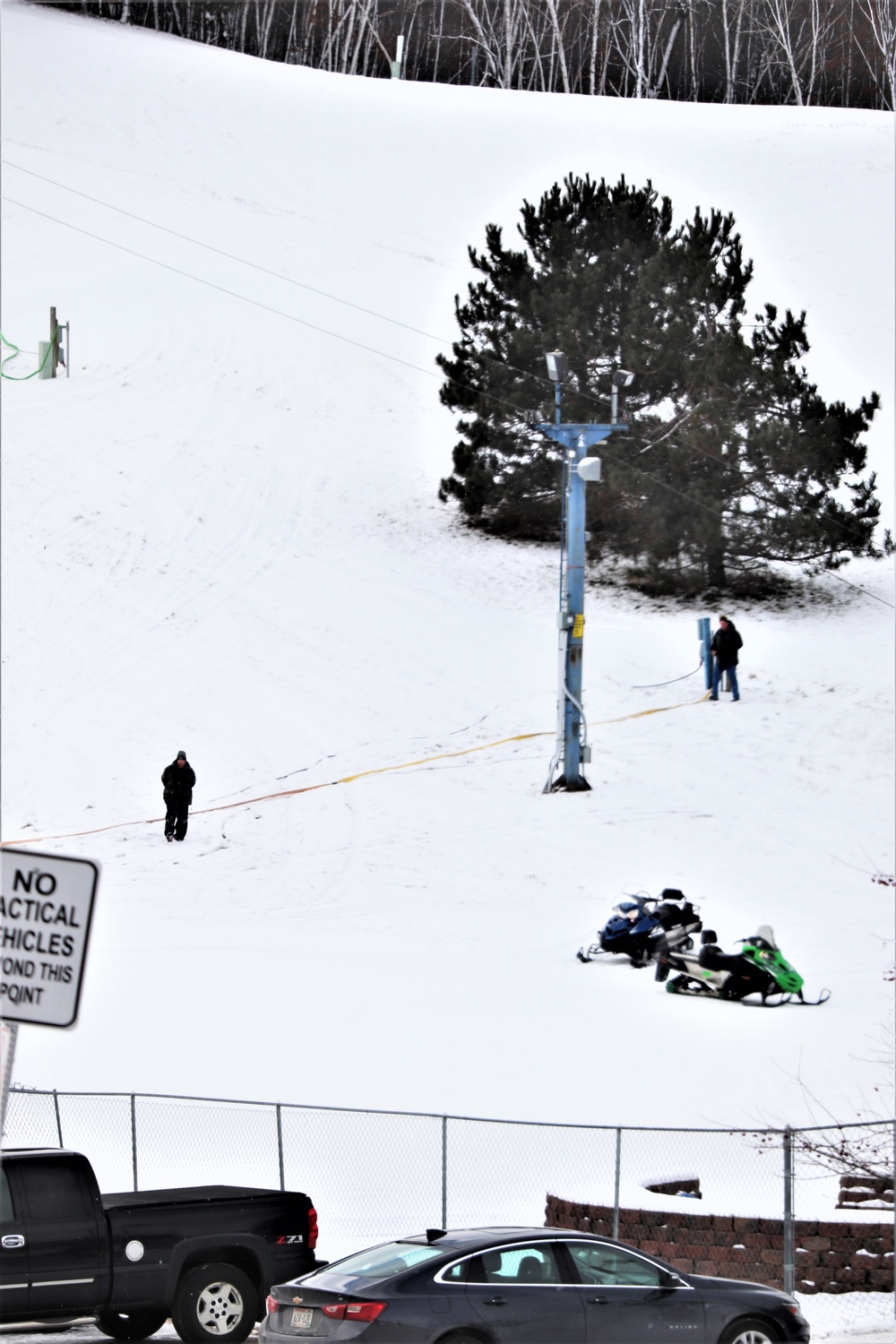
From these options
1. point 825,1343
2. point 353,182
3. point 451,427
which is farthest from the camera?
point 353,182

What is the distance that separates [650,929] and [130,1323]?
11.0 meters

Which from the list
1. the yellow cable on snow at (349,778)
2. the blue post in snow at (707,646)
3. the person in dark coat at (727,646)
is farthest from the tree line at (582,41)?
the yellow cable on snow at (349,778)

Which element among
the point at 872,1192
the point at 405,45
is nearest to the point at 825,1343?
the point at 872,1192

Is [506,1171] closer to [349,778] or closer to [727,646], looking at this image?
[349,778]

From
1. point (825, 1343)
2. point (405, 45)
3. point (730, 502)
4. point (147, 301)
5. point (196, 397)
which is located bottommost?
point (825, 1343)

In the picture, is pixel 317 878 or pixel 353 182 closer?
pixel 317 878

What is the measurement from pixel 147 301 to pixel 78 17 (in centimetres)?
3411

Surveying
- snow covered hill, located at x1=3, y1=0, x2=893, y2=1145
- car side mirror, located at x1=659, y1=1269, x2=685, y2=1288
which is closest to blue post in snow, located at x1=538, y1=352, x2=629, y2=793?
snow covered hill, located at x1=3, y1=0, x2=893, y2=1145

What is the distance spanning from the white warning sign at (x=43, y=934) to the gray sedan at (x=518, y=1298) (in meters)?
4.51

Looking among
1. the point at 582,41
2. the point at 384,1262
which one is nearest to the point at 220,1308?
the point at 384,1262

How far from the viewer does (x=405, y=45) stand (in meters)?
81.1

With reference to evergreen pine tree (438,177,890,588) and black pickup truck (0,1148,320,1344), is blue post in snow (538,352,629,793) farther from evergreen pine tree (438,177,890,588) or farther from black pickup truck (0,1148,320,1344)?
black pickup truck (0,1148,320,1344)

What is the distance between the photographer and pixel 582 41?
68438mm

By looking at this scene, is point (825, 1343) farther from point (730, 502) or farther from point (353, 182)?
point (353, 182)
